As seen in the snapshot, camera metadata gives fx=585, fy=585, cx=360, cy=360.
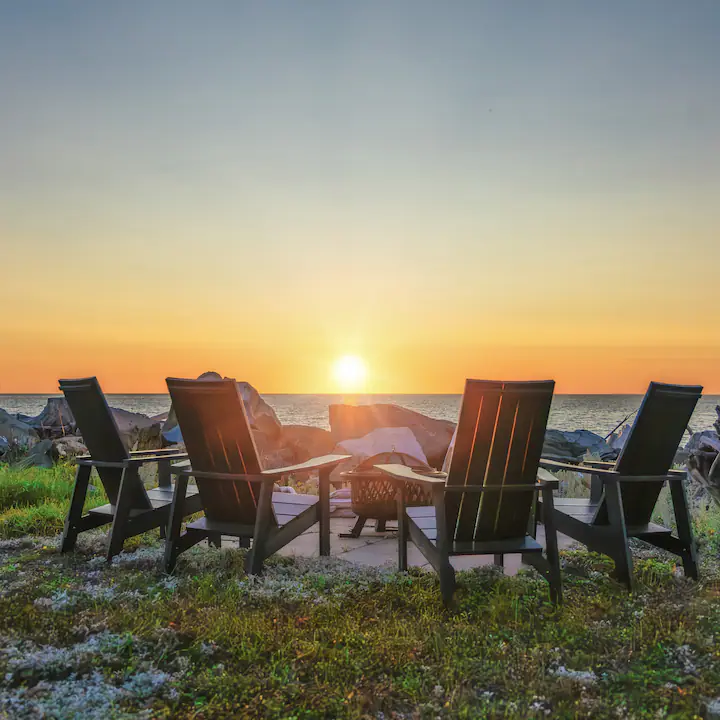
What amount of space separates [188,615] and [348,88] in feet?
28.2

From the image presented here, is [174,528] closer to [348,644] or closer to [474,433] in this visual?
[348,644]

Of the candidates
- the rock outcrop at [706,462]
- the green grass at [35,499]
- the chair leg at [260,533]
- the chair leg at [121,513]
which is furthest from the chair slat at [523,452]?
the rock outcrop at [706,462]

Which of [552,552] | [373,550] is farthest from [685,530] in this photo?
[373,550]

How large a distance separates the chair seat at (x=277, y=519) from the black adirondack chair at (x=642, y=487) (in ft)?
5.79

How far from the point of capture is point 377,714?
2326mm

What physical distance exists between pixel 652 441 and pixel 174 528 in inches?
130

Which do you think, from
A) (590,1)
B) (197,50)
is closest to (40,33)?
(197,50)

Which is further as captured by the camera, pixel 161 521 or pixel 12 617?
pixel 161 521

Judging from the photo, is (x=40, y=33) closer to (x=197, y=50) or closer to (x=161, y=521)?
(x=197, y=50)

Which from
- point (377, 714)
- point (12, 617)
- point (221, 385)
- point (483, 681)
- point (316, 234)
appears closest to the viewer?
point (377, 714)

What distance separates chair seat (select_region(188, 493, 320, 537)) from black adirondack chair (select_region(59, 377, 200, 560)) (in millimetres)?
201

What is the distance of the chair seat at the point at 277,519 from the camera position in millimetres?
4023

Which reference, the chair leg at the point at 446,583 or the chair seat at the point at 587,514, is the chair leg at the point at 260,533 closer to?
the chair leg at the point at 446,583

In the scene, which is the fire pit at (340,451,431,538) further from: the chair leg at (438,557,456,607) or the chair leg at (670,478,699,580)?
the chair leg at (670,478,699,580)
